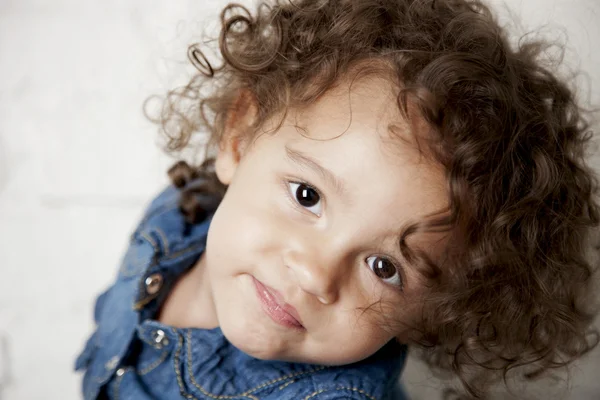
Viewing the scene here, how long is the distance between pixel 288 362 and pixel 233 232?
0.20m

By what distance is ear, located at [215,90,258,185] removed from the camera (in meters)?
0.98

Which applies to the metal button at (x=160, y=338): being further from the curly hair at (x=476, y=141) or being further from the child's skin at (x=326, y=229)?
the curly hair at (x=476, y=141)

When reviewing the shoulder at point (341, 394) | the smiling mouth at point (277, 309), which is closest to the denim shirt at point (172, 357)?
the shoulder at point (341, 394)

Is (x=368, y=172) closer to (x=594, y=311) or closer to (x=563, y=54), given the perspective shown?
(x=563, y=54)

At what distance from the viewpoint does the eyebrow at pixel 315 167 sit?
802 millimetres

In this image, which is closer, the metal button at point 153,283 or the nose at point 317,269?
the nose at point 317,269

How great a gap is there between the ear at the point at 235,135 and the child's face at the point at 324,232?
0.06m

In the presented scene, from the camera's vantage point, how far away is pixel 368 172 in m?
0.79

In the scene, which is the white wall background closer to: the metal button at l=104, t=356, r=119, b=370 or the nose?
the metal button at l=104, t=356, r=119, b=370

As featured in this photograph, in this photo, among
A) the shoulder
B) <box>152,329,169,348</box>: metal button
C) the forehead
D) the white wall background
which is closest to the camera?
the forehead

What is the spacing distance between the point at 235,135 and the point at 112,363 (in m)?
0.38

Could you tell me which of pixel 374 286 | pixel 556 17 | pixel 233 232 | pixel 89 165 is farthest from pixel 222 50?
pixel 89 165

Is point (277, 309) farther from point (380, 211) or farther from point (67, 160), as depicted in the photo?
point (67, 160)

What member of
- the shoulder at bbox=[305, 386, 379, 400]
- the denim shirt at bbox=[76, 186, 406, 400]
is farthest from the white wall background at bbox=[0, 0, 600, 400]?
the shoulder at bbox=[305, 386, 379, 400]
